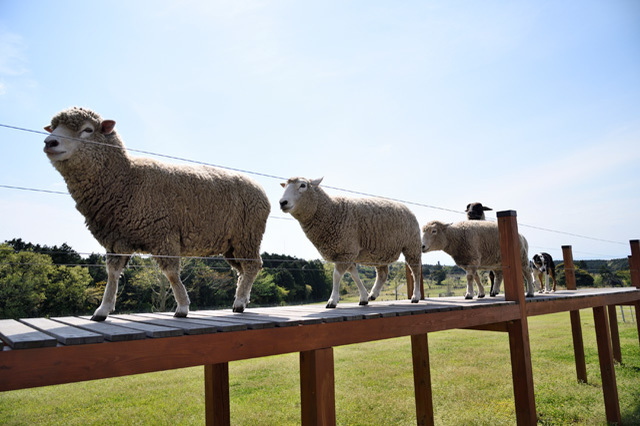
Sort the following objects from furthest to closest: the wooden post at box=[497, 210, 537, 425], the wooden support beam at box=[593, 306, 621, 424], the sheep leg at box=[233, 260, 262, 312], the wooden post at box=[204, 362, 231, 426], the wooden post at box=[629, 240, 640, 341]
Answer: the wooden post at box=[629, 240, 640, 341] → the wooden support beam at box=[593, 306, 621, 424] → the wooden post at box=[497, 210, 537, 425] → the wooden post at box=[204, 362, 231, 426] → the sheep leg at box=[233, 260, 262, 312]

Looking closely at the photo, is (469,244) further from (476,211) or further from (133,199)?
(133,199)

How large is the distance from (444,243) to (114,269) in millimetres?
5504

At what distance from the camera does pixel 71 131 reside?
122 inches

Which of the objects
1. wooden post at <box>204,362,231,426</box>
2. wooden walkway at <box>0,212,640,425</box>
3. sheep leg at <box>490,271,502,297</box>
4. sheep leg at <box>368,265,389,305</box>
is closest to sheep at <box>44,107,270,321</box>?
wooden walkway at <box>0,212,640,425</box>

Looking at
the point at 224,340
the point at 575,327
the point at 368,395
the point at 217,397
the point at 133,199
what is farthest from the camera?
the point at 368,395

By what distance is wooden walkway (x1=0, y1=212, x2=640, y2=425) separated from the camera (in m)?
2.14

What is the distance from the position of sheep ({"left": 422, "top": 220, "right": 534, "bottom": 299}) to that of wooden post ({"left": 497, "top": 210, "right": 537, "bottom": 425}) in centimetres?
119

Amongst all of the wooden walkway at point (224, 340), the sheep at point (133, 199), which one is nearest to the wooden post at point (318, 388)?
the wooden walkway at point (224, 340)

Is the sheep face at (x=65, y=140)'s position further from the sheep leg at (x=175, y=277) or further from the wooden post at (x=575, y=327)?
the wooden post at (x=575, y=327)

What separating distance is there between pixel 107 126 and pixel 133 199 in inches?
24.2

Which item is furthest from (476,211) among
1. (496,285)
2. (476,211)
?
(496,285)

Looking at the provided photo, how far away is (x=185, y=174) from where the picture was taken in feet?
12.3

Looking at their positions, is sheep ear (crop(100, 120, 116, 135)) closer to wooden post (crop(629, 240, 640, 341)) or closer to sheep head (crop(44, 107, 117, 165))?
sheep head (crop(44, 107, 117, 165))

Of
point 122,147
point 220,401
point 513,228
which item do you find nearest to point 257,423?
point 220,401
